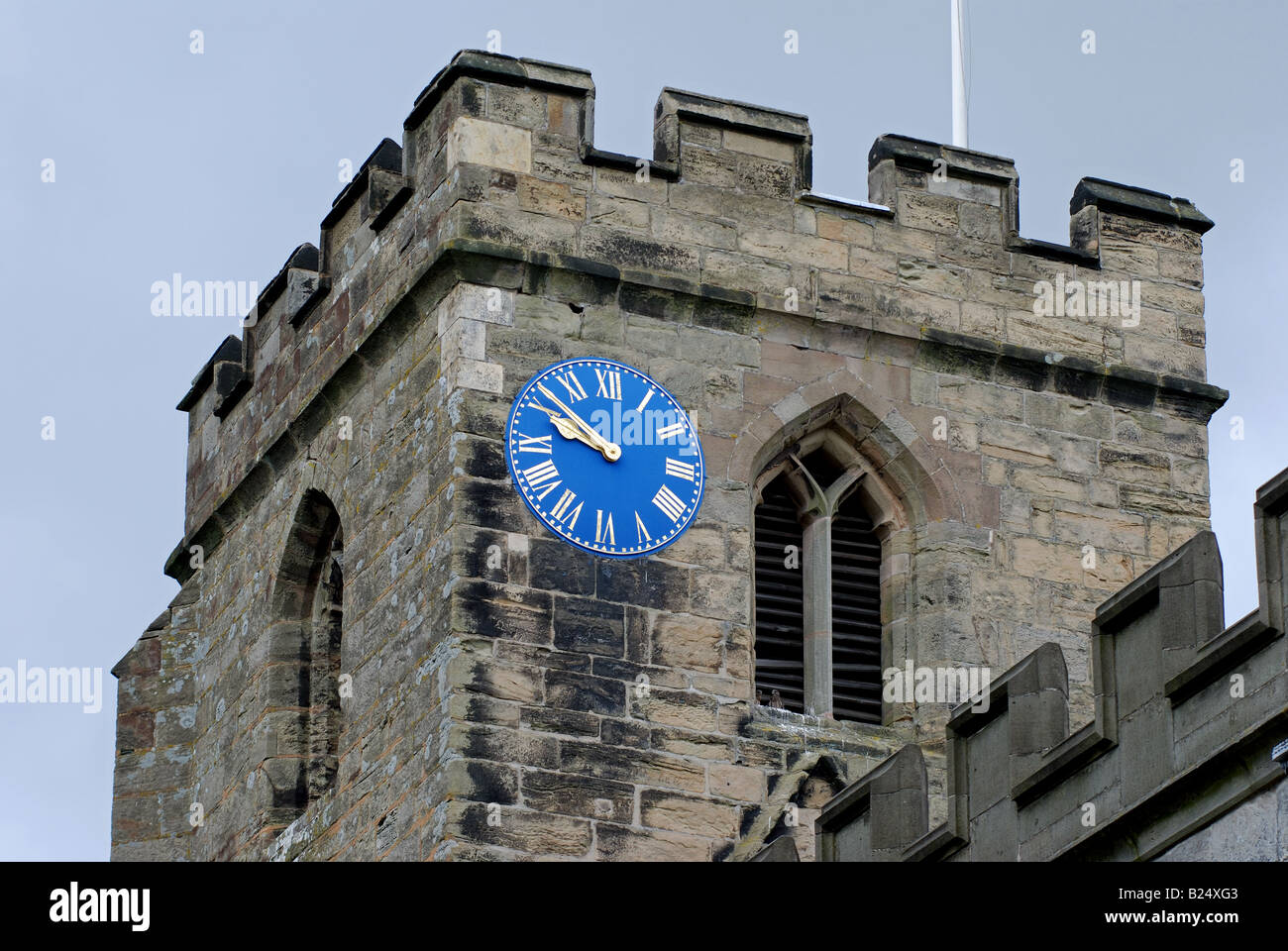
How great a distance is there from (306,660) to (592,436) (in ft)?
9.96

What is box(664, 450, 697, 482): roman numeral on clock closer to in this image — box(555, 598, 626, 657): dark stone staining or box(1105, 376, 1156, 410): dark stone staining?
box(555, 598, 626, 657): dark stone staining

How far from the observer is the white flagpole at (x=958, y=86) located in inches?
1056

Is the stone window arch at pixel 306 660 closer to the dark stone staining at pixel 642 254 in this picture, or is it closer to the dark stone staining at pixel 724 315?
the dark stone staining at pixel 642 254

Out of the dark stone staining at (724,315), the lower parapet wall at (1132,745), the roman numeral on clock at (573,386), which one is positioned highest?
the dark stone staining at (724,315)

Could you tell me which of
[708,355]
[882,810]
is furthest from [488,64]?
[882,810]

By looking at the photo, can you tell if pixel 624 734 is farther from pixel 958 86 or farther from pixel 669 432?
pixel 958 86

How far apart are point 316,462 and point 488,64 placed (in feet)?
9.17

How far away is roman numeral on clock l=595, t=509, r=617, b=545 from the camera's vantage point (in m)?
23.3

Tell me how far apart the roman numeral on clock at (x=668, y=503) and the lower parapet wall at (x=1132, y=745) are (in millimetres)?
5550

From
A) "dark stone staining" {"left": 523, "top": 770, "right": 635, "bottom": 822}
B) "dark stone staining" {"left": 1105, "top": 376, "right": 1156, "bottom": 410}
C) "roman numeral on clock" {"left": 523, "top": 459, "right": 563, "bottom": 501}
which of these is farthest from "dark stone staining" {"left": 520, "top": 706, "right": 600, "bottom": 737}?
"dark stone staining" {"left": 1105, "top": 376, "right": 1156, "bottom": 410}

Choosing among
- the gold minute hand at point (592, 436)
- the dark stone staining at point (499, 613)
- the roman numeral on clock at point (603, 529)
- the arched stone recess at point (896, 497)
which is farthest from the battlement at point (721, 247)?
the dark stone staining at point (499, 613)

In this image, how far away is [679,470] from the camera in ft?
77.7
